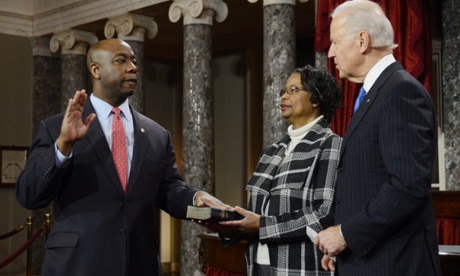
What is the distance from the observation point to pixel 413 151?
2.43m

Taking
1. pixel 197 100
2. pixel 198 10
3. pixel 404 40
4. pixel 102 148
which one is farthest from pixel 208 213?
pixel 198 10

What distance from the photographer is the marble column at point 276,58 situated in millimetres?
7602

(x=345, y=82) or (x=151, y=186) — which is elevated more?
(x=345, y=82)

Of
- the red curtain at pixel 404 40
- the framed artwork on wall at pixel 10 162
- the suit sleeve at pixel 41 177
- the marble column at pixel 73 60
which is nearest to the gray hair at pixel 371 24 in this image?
the suit sleeve at pixel 41 177

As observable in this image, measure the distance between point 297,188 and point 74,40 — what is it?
7.74 metres

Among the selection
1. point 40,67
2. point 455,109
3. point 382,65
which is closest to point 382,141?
point 382,65

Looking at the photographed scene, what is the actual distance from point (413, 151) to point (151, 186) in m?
1.41

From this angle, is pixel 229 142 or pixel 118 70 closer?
pixel 118 70

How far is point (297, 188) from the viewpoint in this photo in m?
3.33

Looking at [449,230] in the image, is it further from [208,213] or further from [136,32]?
[136,32]

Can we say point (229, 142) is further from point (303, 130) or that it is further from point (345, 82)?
point (303, 130)

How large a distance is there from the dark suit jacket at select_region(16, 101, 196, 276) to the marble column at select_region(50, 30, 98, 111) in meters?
7.27

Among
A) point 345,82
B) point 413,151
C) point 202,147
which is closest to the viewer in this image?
point 413,151

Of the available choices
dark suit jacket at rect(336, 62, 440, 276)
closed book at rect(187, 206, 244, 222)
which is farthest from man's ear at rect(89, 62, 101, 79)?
dark suit jacket at rect(336, 62, 440, 276)
